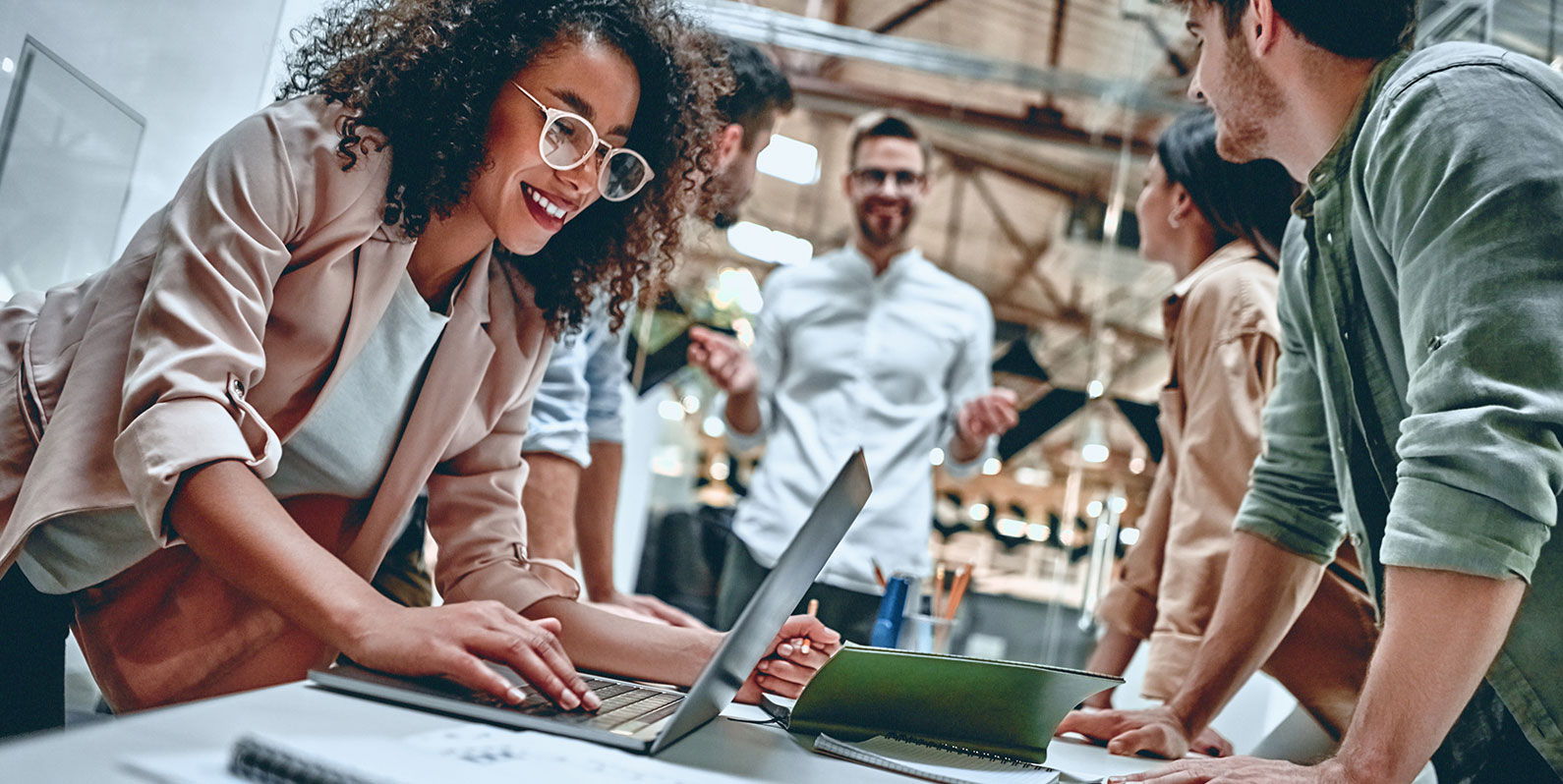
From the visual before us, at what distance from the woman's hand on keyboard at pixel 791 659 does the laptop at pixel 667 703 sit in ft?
0.69

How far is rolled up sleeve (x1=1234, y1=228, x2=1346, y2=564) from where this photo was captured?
1361mm

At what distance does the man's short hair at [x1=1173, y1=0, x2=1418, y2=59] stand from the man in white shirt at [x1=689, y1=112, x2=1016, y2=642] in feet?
4.52

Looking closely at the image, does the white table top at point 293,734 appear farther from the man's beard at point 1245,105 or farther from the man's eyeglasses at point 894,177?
the man's eyeglasses at point 894,177

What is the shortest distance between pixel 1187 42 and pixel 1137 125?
1.05 metres

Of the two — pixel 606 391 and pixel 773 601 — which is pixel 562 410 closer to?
pixel 606 391

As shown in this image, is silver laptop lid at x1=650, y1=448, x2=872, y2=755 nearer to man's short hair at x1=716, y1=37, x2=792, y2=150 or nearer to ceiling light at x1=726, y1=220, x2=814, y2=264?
man's short hair at x1=716, y1=37, x2=792, y2=150

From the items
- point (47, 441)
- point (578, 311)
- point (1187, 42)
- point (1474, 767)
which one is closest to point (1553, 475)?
point (1474, 767)

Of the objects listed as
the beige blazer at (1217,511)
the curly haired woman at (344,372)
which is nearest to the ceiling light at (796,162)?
the beige blazer at (1217,511)

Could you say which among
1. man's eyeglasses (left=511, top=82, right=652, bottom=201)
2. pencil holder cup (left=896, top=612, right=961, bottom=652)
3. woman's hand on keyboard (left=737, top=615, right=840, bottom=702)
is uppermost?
man's eyeglasses (left=511, top=82, right=652, bottom=201)

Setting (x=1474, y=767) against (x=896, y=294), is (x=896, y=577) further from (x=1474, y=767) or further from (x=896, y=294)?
(x=896, y=294)

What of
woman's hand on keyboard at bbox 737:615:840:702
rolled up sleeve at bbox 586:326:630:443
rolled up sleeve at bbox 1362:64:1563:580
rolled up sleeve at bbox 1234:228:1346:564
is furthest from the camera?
rolled up sleeve at bbox 586:326:630:443

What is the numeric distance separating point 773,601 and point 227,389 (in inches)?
19.4

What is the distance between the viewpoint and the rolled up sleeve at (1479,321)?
0.84 metres

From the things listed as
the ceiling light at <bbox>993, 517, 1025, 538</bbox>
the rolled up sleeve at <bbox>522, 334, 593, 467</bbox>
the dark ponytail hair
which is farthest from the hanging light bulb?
the rolled up sleeve at <bbox>522, 334, 593, 467</bbox>
